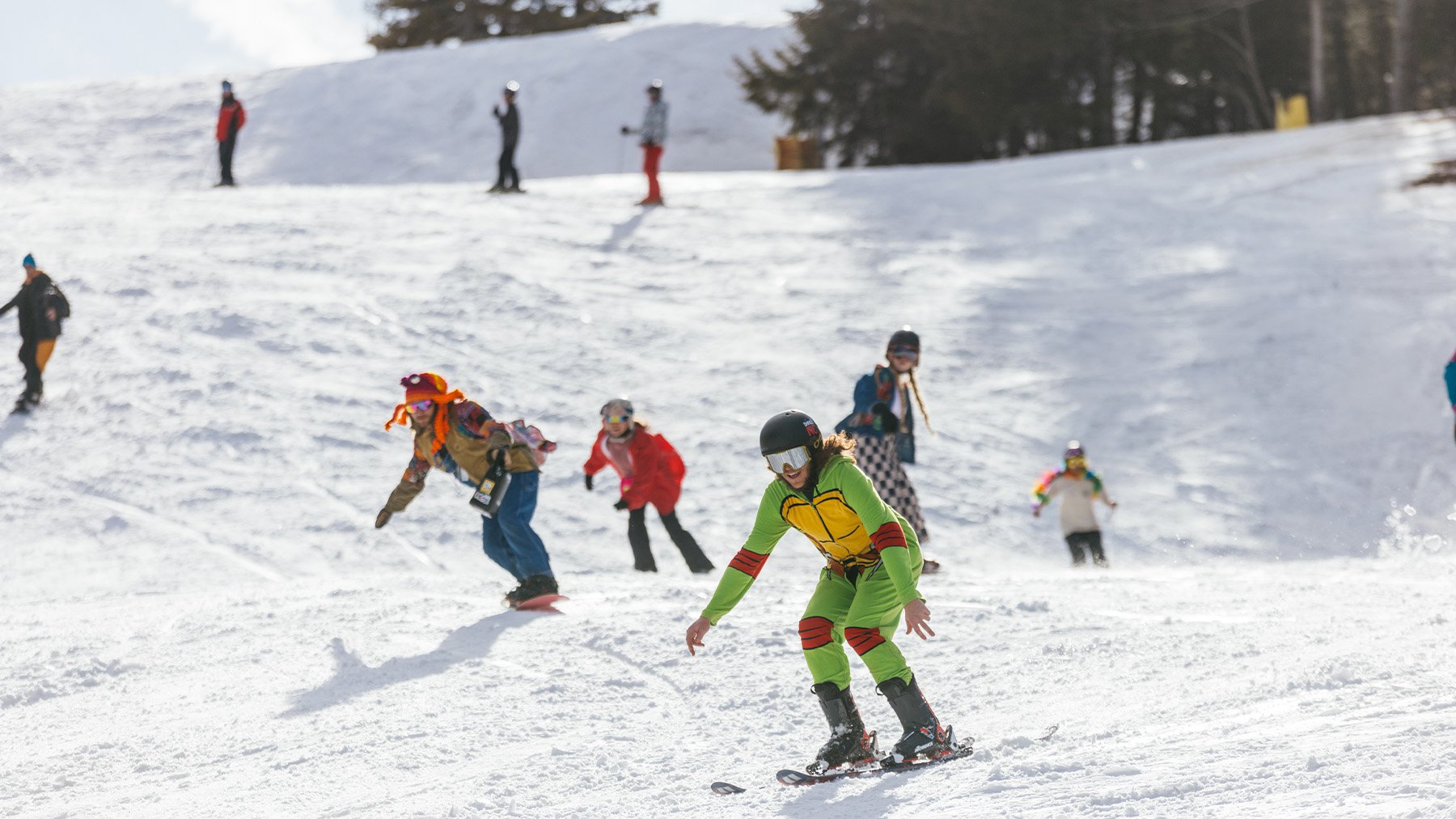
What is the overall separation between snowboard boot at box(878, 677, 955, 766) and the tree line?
26526 mm

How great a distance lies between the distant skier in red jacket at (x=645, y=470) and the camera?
9.48 metres

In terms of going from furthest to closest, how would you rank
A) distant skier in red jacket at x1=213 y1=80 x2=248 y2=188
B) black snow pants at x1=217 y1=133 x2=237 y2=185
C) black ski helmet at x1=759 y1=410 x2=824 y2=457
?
black snow pants at x1=217 y1=133 x2=237 y2=185 → distant skier in red jacket at x1=213 y1=80 x2=248 y2=188 → black ski helmet at x1=759 y1=410 x2=824 y2=457

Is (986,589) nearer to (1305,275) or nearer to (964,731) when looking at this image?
(964,731)

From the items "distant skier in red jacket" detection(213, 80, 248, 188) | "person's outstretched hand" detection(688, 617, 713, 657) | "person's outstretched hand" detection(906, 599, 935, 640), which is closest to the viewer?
"person's outstretched hand" detection(906, 599, 935, 640)

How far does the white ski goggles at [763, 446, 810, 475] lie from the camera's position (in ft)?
15.2

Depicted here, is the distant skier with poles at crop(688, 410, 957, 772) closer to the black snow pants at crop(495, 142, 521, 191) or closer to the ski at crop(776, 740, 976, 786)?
the ski at crop(776, 740, 976, 786)

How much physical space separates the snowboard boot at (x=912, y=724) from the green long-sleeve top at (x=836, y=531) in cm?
40

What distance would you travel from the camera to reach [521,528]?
25.7 feet

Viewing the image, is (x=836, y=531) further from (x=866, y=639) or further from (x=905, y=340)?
(x=905, y=340)

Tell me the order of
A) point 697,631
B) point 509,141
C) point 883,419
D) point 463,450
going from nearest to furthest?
1. point 697,631
2. point 463,450
3. point 883,419
4. point 509,141

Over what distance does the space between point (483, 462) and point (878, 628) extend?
3488 millimetres

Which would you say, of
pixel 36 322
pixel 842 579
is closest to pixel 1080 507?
pixel 842 579

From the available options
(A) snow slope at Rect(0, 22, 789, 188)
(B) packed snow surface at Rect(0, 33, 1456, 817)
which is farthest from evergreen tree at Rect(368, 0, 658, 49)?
(B) packed snow surface at Rect(0, 33, 1456, 817)

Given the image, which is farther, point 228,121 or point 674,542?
point 228,121
